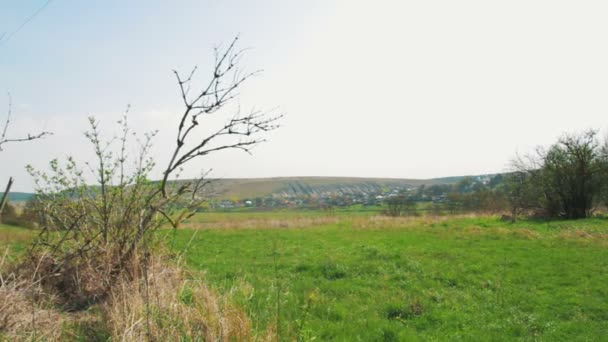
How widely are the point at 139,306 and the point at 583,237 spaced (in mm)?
18952

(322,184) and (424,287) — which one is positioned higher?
(322,184)

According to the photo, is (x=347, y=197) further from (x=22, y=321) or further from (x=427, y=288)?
(x=22, y=321)

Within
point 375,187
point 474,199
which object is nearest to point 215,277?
point 474,199

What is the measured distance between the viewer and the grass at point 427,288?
581cm

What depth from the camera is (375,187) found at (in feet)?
405

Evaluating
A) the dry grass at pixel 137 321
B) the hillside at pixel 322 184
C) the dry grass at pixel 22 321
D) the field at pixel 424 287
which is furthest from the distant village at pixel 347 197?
the dry grass at pixel 22 321

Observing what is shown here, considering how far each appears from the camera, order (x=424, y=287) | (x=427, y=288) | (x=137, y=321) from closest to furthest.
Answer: (x=137, y=321), (x=427, y=288), (x=424, y=287)

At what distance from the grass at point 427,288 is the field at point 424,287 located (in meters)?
0.02

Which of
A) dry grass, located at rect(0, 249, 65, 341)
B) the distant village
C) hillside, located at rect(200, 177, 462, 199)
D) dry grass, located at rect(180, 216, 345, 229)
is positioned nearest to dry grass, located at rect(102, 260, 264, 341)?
dry grass, located at rect(0, 249, 65, 341)

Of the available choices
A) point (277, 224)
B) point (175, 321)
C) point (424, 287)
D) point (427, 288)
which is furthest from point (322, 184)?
point (175, 321)

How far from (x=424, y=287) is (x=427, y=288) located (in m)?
0.12

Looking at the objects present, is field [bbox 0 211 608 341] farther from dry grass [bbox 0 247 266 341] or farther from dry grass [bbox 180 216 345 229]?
dry grass [bbox 180 216 345 229]

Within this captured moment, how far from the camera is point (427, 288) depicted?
8.61 m

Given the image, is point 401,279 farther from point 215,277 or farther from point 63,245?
point 63,245
